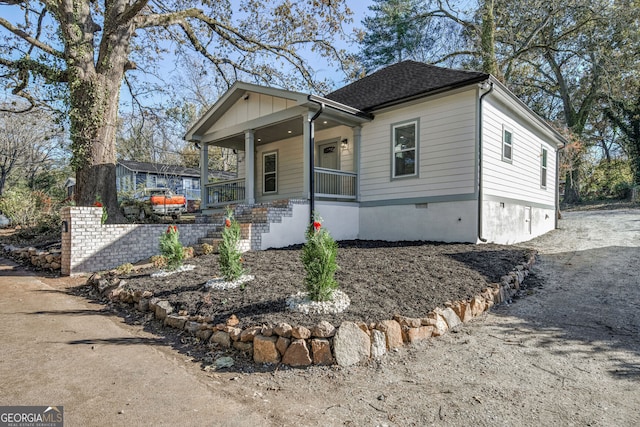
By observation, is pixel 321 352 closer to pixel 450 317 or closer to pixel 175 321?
pixel 450 317

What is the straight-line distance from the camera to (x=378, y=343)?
3484 millimetres

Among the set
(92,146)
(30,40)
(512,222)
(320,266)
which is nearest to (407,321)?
(320,266)

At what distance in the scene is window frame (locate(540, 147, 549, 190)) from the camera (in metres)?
12.4

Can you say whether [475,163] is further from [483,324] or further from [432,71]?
[483,324]

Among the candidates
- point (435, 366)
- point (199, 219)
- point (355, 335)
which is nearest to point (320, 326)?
point (355, 335)

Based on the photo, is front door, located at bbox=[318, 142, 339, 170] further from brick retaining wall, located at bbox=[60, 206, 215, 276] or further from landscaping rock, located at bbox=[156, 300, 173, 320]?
landscaping rock, located at bbox=[156, 300, 173, 320]

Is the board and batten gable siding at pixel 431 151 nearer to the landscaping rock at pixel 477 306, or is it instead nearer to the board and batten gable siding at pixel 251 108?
the board and batten gable siding at pixel 251 108

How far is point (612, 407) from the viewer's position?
2605mm

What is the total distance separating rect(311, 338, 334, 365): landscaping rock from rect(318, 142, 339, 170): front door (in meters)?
8.35

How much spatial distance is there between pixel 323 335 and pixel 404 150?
7186 mm

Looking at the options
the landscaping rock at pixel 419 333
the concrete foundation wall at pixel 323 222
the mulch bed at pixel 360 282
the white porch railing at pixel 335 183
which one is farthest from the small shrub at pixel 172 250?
the white porch railing at pixel 335 183

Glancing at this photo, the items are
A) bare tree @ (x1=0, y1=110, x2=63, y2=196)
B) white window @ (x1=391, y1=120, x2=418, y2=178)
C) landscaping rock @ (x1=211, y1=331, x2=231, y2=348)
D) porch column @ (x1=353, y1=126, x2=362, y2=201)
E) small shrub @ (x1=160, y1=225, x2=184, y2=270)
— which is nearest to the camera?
landscaping rock @ (x1=211, y1=331, x2=231, y2=348)

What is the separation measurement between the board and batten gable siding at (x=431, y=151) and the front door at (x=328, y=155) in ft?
3.84

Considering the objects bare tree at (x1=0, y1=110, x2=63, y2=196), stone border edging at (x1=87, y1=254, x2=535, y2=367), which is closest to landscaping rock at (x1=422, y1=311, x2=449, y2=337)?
stone border edging at (x1=87, y1=254, x2=535, y2=367)
